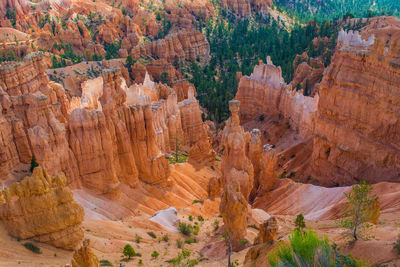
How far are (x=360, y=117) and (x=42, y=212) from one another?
93.0 ft

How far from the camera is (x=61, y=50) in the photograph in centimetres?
8262

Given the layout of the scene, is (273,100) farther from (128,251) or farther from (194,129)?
(128,251)

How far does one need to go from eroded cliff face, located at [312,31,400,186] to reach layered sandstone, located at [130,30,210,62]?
5904cm

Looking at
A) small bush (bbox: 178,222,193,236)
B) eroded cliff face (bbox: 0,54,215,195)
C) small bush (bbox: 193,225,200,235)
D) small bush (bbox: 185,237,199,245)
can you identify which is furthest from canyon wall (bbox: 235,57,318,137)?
small bush (bbox: 185,237,199,245)

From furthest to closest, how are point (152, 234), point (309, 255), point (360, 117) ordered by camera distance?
point (360, 117) < point (152, 234) < point (309, 255)

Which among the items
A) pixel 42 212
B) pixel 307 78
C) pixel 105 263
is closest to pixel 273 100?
pixel 307 78

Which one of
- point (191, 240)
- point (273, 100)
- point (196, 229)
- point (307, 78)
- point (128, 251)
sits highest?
point (128, 251)

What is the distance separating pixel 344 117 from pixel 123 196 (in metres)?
22.5

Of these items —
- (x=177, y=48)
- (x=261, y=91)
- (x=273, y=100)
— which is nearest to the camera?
(x=273, y=100)

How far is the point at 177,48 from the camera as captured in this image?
9506cm

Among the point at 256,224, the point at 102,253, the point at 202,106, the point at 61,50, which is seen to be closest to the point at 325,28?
the point at 202,106

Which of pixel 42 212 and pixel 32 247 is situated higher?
pixel 42 212

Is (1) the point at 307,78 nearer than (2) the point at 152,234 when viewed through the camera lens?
No

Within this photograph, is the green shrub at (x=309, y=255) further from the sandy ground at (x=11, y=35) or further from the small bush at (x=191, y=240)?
the sandy ground at (x=11, y=35)
